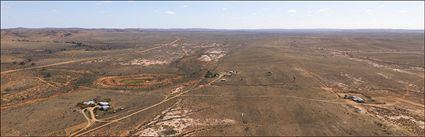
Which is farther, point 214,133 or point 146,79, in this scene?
point 146,79

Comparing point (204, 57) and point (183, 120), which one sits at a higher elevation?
point (204, 57)

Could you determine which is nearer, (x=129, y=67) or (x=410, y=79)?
(x=410, y=79)

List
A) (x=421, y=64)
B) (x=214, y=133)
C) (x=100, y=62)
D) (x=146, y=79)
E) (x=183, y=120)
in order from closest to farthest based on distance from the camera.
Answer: (x=214, y=133) < (x=183, y=120) < (x=146, y=79) < (x=421, y=64) < (x=100, y=62)

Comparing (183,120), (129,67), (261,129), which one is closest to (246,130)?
(261,129)

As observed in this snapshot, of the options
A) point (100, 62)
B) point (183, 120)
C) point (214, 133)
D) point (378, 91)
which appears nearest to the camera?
point (214, 133)

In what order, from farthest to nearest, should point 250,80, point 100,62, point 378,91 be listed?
point 100,62 < point 250,80 < point 378,91

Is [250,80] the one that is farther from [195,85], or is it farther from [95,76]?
[95,76]

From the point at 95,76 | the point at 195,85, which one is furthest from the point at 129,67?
the point at 195,85

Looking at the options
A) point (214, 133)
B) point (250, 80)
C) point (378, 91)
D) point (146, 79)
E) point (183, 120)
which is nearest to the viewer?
point (214, 133)

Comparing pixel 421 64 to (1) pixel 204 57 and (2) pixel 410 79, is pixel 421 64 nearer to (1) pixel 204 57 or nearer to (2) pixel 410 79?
(2) pixel 410 79
